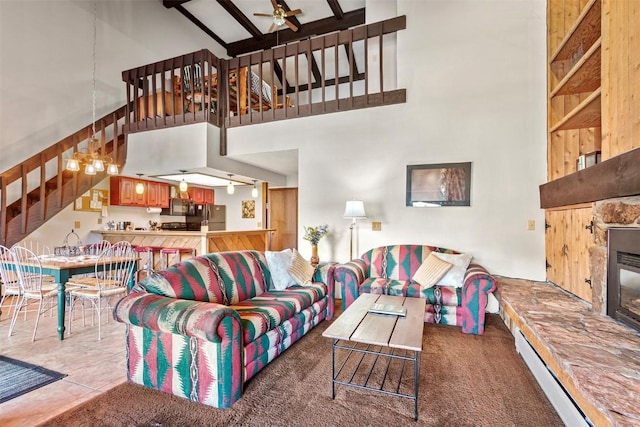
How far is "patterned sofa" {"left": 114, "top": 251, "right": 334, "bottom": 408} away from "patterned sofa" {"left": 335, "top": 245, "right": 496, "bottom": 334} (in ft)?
3.04

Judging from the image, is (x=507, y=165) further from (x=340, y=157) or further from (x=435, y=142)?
(x=340, y=157)

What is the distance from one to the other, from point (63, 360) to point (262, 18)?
7068mm

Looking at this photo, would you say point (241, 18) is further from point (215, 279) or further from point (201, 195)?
point (215, 279)

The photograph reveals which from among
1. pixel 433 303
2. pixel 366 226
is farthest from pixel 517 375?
pixel 366 226

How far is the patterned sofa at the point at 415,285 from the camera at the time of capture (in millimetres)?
3064

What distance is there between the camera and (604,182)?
6.51 ft

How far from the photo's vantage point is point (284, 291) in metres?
3.14

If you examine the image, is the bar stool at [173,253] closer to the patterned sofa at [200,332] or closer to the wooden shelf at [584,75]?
the patterned sofa at [200,332]

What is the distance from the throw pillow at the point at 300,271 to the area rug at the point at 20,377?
203 cm

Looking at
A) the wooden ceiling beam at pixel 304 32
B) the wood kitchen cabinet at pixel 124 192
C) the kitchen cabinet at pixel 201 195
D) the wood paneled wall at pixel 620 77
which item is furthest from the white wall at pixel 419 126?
the kitchen cabinet at pixel 201 195

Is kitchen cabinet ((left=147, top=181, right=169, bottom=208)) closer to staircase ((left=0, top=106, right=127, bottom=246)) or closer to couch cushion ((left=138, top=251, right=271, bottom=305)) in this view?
staircase ((left=0, top=106, right=127, bottom=246))

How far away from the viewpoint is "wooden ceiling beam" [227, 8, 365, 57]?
21.9 ft

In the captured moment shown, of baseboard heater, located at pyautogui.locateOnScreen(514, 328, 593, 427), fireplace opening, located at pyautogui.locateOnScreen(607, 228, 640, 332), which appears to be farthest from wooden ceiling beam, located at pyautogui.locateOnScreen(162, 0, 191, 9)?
baseboard heater, located at pyautogui.locateOnScreen(514, 328, 593, 427)

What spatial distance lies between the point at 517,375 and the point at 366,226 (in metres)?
2.41
